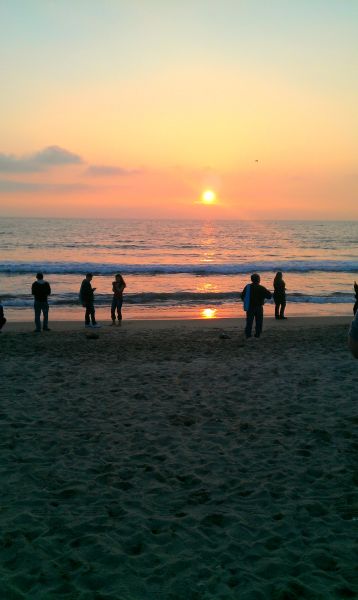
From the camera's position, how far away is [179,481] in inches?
193

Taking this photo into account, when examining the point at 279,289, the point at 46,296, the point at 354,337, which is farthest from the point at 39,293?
the point at 354,337

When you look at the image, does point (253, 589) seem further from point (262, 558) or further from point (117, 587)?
point (117, 587)

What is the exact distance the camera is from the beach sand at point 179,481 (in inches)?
137

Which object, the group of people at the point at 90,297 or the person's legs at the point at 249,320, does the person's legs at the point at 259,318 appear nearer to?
the person's legs at the point at 249,320

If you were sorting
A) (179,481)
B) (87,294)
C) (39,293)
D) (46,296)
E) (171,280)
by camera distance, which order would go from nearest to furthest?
(179,481)
(39,293)
(46,296)
(87,294)
(171,280)

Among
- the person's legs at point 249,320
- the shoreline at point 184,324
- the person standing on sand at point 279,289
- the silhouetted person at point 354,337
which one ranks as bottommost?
the shoreline at point 184,324

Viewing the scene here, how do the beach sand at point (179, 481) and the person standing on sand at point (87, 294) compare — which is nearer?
the beach sand at point (179, 481)

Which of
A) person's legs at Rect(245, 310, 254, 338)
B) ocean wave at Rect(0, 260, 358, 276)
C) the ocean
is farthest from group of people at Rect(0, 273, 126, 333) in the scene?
ocean wave at Rect(0, 260, 358, 276)

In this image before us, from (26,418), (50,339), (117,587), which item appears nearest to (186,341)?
(50,339)

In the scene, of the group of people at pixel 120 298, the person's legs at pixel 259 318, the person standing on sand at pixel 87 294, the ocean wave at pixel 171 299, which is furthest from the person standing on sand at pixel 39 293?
the ocean wave at pixel 171 299

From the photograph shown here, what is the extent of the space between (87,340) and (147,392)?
5.28m

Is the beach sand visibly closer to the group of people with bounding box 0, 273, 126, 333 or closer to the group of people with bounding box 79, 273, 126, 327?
the group of people with bounding box 0, 273, 126, 333

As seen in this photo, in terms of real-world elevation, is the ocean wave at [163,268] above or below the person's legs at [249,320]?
above

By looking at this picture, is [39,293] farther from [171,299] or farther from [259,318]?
[171,299]
